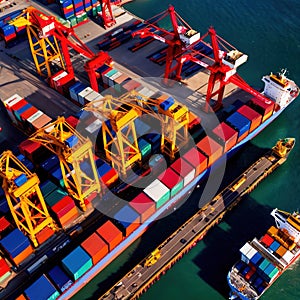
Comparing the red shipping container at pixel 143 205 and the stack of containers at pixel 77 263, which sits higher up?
the red shipping container at pixel 143 205

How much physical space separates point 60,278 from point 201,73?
55165 millimetres

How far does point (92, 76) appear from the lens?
7925 centimetres

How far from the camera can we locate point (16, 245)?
191 ft

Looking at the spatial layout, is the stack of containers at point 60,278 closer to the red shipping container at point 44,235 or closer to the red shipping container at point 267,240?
the red shipping container at point 44,235

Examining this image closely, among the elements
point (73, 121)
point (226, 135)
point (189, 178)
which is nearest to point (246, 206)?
point (189, 178)

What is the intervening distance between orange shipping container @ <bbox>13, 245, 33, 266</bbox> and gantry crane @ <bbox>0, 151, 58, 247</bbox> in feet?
5.19

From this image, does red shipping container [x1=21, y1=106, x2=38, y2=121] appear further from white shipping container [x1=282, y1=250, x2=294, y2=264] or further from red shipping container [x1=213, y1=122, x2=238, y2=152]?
white shipping container [x1=282, y1=250, x2=294, y2=264]

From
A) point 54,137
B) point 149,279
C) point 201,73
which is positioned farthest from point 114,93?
point 149,279

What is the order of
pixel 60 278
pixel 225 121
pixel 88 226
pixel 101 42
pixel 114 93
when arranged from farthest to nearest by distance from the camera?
pixel 101 42 < pixel 114 93 < pixel 225 121 < pixel 88 226 < pixel 60 278

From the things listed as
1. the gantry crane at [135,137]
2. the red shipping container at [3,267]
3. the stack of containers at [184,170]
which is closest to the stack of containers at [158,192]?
the stack of containers at [184,170]

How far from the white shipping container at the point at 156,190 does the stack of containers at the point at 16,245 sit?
773 inches

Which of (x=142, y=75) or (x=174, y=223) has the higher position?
(x=142, y=75)

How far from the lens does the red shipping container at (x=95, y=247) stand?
2267 inches

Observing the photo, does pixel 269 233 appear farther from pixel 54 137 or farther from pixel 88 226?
pixel 54 137
